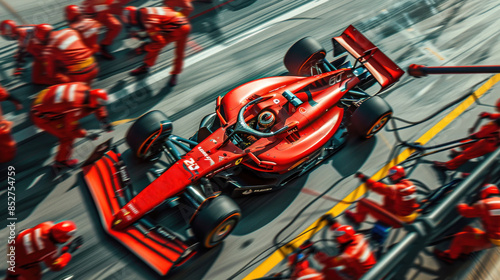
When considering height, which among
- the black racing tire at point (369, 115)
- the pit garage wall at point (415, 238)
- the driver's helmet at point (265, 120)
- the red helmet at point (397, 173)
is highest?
the pit garage wall at point (415, 238)

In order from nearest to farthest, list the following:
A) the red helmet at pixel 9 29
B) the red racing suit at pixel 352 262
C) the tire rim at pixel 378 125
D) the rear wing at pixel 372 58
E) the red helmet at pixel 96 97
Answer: the red racing suit at pixel 352 262 → the red helmet at pixel 96 97 → the tire rim at pixel 378 125 → the rear wing at pixel 372 58 → the red helmet at pixel 9 29

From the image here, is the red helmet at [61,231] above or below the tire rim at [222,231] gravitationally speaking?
above

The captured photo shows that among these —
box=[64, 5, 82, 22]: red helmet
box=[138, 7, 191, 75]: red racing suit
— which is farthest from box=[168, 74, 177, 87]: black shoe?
box=[64, 5, 82, 22]: red helmet

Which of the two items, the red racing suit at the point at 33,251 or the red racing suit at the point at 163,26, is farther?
the red racing suit at the point at 163,26

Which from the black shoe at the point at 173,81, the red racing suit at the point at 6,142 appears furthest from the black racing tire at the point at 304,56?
the red racing suit at the point at 6,142

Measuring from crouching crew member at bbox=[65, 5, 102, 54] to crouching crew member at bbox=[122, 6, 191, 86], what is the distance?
68 cm

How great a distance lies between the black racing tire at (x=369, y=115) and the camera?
6.21 meters

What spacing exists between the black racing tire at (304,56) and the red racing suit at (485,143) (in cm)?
294

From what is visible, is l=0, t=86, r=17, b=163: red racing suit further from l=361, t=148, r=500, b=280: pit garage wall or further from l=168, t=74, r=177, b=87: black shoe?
l=361, t=148, r=500, b=280: pit garage wall

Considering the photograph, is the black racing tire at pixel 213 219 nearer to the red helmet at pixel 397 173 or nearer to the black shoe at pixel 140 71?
the red helmet at pixel 397 173

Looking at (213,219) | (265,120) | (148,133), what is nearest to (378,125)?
(265,120)

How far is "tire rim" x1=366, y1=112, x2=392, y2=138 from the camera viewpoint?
6381 millimetres

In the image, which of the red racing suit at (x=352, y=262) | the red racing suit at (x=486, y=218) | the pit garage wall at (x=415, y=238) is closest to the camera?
the pit garage wall at (x=415, y=238)

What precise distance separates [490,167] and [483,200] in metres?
1.18
